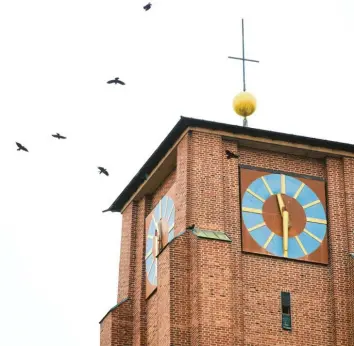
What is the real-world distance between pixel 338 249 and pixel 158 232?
16.7ft

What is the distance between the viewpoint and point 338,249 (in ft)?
150

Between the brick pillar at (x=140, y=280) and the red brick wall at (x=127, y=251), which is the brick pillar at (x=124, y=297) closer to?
the red brick wall at (x=127, y=251)

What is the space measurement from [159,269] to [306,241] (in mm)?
4058

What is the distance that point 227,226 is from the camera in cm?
4491

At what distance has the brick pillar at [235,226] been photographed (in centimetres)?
4356

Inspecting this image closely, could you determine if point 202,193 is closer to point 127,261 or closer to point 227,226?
point 227,226

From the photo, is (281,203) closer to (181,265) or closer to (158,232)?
(181,265)

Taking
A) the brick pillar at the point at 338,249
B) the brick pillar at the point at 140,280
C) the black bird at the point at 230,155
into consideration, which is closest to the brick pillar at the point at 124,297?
the brick pillar at the point at 140,280

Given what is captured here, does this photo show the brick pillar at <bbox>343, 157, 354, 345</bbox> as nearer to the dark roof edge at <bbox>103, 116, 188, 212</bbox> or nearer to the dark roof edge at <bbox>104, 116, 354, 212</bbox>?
the dark roof edge at <bbox>104, 116, 354, 212</bbox>

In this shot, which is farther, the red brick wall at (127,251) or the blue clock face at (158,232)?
the red brick wall at (127,251)

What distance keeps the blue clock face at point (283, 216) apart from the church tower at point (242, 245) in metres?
0.03

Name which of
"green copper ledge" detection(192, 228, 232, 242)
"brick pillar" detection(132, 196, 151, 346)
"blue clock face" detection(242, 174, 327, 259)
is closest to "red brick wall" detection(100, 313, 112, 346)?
"brick pillar" detection(132, 196, 151, 346)

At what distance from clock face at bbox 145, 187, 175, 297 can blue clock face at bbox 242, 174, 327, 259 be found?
2.27m

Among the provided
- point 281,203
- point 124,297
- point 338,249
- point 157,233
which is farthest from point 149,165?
point 338,249
